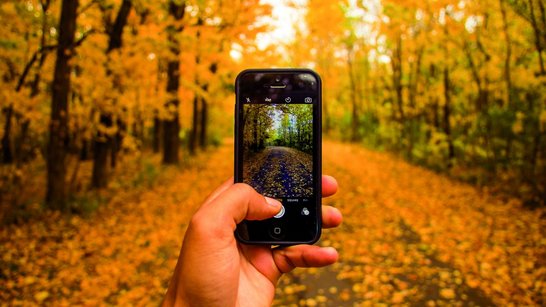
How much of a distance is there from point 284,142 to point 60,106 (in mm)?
8120

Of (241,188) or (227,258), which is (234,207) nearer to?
(241,188)

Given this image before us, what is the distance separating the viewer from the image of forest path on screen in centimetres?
250

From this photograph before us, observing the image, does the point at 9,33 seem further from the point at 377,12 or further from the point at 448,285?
the point at 377,12

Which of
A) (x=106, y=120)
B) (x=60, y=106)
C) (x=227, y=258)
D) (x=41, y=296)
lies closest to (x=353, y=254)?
(x=41, y=296)

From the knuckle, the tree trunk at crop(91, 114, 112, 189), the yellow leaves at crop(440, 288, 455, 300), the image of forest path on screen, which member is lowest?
the yellow leaves at crop(440, 288, 455, 300)

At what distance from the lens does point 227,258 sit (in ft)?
6.79

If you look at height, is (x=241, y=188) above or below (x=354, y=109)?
below

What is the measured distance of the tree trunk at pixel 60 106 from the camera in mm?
8914

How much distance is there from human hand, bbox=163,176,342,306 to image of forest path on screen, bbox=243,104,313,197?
0.75 feet

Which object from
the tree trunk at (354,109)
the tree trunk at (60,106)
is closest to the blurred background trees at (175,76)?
the tree trunk at (60,106)

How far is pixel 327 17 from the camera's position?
27.4 m

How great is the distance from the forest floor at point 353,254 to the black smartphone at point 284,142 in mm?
3071

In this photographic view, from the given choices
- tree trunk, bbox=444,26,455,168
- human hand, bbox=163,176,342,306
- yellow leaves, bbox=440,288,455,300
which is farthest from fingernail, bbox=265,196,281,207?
tree trunk, bbox=444,26,455,168

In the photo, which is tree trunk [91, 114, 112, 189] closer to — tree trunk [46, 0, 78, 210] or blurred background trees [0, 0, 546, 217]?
blurred background trees [0, 0, 546, 217]
